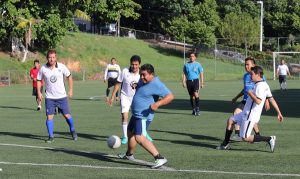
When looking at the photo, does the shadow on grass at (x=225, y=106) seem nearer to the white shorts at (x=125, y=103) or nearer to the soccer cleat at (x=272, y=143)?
the white shorts at (x=125, y=103)

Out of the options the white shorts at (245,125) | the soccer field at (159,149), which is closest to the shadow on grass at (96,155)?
the soccer field at (159,149)

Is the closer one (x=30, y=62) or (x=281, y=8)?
(x=30, y=62)

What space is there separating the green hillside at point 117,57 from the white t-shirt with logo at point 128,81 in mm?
39249

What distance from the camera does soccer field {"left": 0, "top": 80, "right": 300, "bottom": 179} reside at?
952 centimetres

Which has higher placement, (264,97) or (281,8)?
(281,8)

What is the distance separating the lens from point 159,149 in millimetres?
11922

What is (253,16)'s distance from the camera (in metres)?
86.9

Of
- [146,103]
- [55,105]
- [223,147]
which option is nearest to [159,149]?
[223,147]

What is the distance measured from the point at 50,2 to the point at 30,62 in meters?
5.45

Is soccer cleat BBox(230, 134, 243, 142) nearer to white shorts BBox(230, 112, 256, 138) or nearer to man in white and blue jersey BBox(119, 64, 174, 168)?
white shorts BBox(230, 112, 256, 138)

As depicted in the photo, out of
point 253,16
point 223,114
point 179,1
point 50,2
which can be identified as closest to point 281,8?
point 253,16

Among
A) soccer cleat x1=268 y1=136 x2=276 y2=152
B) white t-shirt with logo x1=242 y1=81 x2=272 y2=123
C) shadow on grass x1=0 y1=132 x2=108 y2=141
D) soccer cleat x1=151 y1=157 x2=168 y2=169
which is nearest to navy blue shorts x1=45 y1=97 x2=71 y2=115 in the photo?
shadow on grass x1=0 y1=132 x2=108 y2=141

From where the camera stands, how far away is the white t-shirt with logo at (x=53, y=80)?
13445 millimetres

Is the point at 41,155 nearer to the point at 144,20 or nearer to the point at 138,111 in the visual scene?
the point at 138,111
